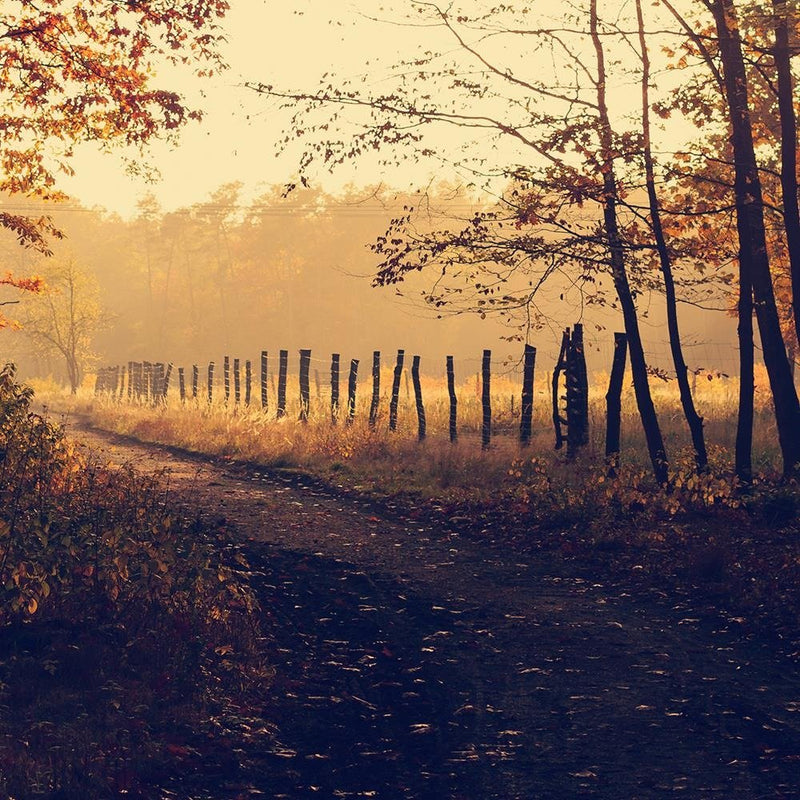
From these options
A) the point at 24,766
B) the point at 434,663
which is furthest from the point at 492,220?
the point at 24,766

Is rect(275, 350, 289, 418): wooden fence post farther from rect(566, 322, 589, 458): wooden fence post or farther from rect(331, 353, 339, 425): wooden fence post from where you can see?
rect(566, 322, 589, 458): wooden fence post

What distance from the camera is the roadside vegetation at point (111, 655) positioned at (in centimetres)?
591

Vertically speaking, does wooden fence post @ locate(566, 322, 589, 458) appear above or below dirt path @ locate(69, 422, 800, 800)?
above

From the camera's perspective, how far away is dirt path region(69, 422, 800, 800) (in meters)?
5.84

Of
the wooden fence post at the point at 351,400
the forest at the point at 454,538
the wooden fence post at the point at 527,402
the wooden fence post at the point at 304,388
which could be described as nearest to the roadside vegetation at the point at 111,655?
the forest at the point at 454,538

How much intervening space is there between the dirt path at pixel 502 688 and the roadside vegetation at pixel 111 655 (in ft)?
1.35

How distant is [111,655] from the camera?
7.32 metres

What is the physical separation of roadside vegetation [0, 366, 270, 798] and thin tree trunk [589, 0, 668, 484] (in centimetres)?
697

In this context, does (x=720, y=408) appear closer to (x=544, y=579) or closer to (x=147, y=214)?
(x=544, y=579)

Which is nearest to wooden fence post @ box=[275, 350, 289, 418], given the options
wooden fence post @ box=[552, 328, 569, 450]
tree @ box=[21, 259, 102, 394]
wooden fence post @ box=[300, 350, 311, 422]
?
wooden fence post @ box=[300, 350, 311, 422]

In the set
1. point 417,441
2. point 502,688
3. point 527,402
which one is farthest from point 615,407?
point 502,688

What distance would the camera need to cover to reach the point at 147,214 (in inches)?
3834

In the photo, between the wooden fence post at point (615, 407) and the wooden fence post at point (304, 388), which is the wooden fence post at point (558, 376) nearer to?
the wooden fence post at point (615, 407)

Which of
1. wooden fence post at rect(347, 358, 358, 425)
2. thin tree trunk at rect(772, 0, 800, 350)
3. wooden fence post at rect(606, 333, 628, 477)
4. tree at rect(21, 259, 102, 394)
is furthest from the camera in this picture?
tree at rect(21, 259, 102, 394)
